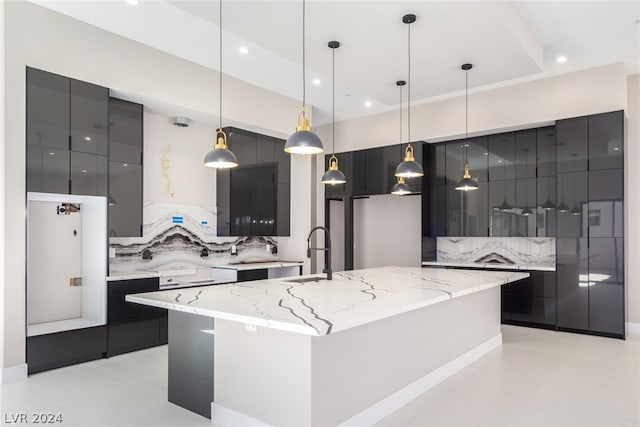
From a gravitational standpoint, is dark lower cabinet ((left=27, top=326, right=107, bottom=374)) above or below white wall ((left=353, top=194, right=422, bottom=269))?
below

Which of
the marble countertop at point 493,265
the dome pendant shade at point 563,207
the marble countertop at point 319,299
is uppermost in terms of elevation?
the dome pendant shade at point 563,207

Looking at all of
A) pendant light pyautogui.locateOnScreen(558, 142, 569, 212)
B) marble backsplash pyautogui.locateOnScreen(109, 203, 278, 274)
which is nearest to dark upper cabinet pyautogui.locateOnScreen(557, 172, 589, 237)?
pendant light pyautogui.locateOnScreen(558, 142, 569, 212)

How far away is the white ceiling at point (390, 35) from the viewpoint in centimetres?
323

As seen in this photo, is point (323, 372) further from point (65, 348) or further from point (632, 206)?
point (632, 206)

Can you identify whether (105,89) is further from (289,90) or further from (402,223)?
(402,223)

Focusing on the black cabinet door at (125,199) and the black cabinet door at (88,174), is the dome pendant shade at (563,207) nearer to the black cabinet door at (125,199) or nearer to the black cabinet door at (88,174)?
the black cabinet door at (125,199)

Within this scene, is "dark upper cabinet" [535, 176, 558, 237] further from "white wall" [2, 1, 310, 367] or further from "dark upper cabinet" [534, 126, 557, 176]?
"white wall" [2, 1, 310, 367]

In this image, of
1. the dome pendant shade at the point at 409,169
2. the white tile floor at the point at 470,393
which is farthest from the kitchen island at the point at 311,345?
the dome pendant shade at the point at 409,169

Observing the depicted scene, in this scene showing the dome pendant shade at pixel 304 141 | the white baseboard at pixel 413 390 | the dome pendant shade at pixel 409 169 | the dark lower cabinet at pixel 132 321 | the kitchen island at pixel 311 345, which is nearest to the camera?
the kitchen island at pixel 311 345

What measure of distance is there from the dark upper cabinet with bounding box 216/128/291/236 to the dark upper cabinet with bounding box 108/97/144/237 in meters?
1.38

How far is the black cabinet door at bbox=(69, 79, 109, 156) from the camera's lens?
4.23 m

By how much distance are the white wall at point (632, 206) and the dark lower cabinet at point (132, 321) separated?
584 centimetres

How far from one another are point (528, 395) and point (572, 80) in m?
4.13

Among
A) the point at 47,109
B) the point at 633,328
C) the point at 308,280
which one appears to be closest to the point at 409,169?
the point at 308,280
